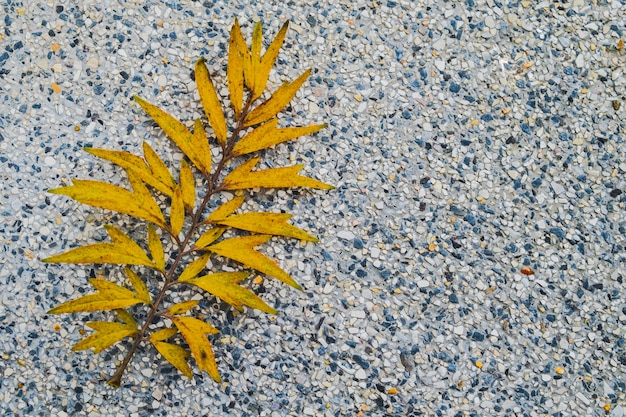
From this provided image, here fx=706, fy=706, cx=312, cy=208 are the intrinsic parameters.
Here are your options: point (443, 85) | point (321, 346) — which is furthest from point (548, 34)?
point (321, 346)

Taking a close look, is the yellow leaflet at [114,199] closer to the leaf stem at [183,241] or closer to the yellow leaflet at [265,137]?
the leaf stem at [183,241]

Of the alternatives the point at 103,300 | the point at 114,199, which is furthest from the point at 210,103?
the point at 103,300

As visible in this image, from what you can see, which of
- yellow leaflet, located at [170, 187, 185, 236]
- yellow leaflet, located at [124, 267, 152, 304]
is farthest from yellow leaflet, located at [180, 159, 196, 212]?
yellow leaflet, located at [124, 267, 152, 304]

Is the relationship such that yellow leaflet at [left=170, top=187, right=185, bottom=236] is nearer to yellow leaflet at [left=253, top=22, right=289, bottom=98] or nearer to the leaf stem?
the leaf stem

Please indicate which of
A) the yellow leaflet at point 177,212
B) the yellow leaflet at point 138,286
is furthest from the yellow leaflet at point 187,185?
the yellow leaflet at point 138,286

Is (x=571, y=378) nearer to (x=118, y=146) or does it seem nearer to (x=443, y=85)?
(x=443, y=85)

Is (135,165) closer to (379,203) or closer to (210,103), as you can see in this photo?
(210,103)
